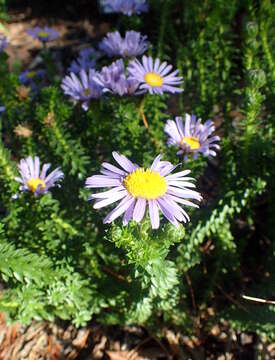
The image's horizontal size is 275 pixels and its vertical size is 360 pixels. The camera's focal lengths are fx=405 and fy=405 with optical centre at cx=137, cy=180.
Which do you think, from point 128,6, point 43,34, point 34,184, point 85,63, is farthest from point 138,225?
point 43,34

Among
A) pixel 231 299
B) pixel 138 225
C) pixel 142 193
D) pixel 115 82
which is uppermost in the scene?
pixel 115 82

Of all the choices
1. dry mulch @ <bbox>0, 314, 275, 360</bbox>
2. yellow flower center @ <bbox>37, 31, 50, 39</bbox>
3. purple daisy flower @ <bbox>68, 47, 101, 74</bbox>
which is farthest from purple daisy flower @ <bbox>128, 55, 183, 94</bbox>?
dry mulch @ <bbox>0, 314, 275, 360</bbox>

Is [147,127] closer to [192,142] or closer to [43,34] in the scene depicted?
[192,142]

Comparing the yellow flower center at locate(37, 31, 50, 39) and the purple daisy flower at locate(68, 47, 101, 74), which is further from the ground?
the yellow flower center at locate(37, 31, 50, 39)

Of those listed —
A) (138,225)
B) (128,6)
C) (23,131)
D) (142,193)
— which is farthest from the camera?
→ (128,6)

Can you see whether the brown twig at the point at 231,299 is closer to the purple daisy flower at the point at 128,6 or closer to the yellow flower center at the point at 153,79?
the yellow flower center at the point at 153,79

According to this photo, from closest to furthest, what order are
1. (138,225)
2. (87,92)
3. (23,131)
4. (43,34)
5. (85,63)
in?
1. (138,225)
2. (23,131)
3. (87,92)
4. (85,63)
5. (43,34)

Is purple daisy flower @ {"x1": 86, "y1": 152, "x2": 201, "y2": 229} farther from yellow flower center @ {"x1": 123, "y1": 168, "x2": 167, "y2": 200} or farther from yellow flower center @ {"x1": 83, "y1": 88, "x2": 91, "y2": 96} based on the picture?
yellow flower center @ {"x1": 83, "y1": 88, "x2": 91, "y2": 96}
